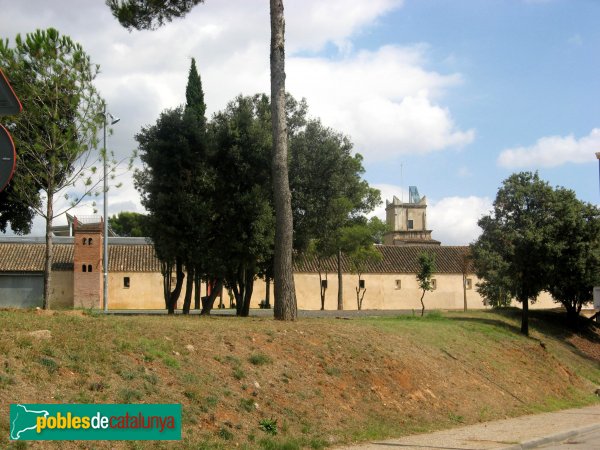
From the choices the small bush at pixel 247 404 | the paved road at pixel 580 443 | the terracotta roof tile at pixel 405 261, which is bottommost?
the paved road at pixel 580 443

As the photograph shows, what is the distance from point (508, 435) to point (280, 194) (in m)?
8.11

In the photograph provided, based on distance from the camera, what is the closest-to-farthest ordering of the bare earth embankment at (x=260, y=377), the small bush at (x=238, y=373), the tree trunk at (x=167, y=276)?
1. the bare earth embankment at (x=260, y=377)
2. the small bush at (x=238, y=373)
3. the tree trunk at (x=167, y=276)

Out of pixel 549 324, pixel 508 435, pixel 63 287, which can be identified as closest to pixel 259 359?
pixel 508 435

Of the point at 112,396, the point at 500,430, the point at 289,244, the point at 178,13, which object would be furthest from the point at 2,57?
the point at 500,430

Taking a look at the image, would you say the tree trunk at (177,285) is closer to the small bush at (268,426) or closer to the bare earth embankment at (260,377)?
the bare earth embankment at (260,377)

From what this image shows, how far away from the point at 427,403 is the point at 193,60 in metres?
22.9

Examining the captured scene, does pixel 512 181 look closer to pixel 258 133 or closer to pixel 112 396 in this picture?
pixel 258 133

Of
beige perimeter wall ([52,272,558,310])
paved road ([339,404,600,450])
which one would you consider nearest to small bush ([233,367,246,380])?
paved road ([339,404,600,450])

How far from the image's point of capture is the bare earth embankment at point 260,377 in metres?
9.46

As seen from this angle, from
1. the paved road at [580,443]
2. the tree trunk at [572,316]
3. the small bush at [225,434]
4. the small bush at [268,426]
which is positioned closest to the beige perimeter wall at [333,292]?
the tree trunk at [572,316]

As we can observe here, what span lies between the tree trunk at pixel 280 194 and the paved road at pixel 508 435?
5563 mm

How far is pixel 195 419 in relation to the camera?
32.8 feet

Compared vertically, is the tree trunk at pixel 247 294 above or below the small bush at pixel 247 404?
above

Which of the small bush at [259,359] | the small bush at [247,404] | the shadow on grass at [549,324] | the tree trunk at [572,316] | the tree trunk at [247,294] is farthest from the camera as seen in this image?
the tree trunk at [572,316]
